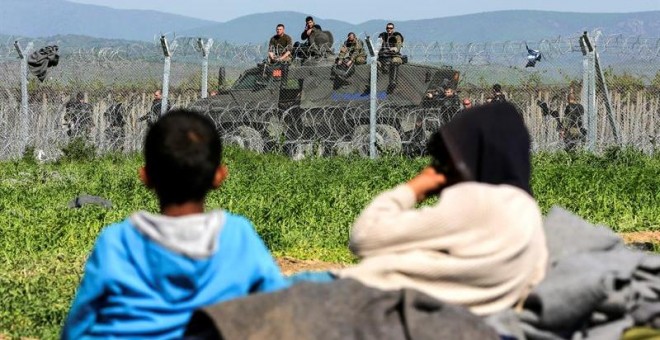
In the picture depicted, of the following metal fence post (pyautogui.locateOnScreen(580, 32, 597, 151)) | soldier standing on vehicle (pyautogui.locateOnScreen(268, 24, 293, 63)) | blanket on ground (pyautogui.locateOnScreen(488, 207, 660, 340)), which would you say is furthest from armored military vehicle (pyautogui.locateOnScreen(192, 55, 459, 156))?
blanket on ground (pyautogui.locateOnScreen(488, 207, 660, 340))

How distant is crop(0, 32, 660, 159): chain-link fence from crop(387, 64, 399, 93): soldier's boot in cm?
2

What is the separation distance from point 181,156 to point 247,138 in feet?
52.8

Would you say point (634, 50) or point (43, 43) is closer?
point (634, 50)

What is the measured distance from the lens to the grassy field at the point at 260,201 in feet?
27.3

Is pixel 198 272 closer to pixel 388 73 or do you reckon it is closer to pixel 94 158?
pixel 94 158

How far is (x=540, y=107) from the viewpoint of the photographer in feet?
65.7

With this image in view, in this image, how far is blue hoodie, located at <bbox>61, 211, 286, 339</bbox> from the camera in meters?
3.64

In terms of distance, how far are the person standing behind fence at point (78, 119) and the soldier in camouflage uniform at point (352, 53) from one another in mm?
3636

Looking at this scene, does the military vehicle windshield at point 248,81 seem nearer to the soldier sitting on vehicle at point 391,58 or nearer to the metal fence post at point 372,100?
the soldier sitting on vehicle at point 391,58

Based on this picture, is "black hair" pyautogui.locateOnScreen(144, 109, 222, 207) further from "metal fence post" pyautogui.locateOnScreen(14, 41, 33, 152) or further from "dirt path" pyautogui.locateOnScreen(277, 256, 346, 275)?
"metal fence post" pyautogui.locateOnScreen(14, 41, 33, 152)

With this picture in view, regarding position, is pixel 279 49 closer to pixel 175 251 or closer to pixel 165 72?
pixel 165 72

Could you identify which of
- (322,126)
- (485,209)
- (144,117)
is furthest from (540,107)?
(485,209)

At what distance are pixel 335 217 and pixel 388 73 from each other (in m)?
9.28

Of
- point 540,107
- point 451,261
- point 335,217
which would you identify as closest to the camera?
point 451,261
